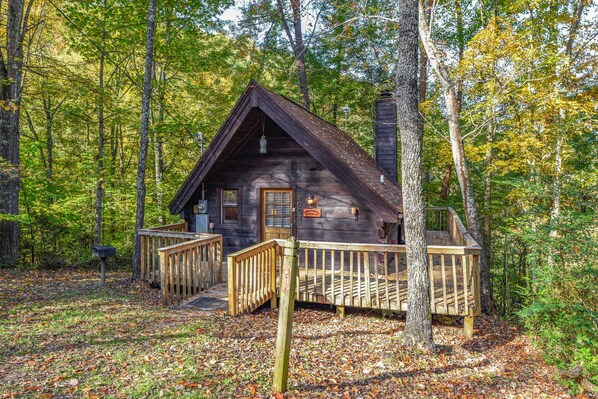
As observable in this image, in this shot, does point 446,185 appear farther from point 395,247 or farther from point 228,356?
point 228,356

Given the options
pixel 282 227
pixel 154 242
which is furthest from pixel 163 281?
pixel 282 227

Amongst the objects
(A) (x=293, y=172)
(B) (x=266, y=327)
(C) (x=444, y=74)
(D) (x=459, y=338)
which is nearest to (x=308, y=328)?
(B) (x=266, y=327)

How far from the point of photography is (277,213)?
962cm

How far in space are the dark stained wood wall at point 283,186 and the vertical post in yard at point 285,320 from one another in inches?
194

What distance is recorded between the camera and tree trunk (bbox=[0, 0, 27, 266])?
27.8ft

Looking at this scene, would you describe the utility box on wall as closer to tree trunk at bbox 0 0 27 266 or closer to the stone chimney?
tree trunk at bbox 0 0 27 266

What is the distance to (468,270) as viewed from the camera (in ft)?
18.0

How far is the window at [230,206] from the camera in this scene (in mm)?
9938

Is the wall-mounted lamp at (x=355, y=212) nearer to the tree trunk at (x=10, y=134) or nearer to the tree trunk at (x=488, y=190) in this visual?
the tree trunk at (x=488, y=190)

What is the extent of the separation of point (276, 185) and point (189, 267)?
11.3 ft

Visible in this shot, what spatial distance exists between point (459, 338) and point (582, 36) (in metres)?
10.3

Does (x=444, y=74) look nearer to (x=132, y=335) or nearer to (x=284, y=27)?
(x=132, y=335)

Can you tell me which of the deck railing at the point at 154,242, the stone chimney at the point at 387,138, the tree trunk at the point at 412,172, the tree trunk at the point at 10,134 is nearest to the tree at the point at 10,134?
the tree trunk at the point at 10,134

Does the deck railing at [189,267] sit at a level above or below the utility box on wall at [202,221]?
below
